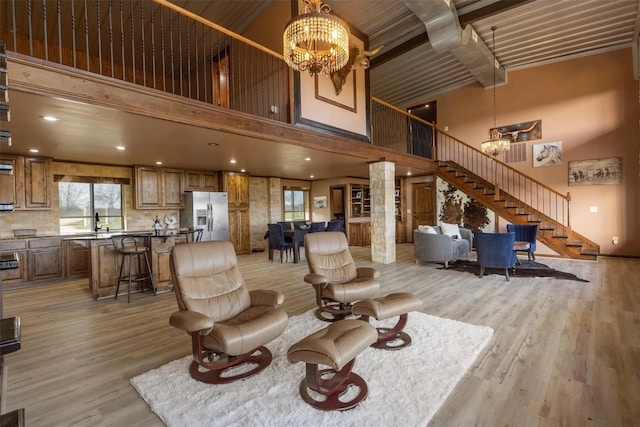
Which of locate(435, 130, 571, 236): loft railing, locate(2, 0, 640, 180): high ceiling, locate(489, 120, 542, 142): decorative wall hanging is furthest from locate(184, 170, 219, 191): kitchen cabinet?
locate(489, 120, 542, 142): decorative wall hanging

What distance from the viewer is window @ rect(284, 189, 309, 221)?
1087 centimetres

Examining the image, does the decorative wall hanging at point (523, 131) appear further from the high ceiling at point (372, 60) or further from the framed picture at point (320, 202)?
the framed picture at point (320, 202)

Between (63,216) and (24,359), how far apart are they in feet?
15.4

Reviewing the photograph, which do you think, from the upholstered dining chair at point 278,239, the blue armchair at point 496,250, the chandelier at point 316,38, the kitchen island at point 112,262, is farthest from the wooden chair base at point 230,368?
the upholstered dining chair at point 278,239

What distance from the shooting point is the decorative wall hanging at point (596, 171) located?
695 centimetres

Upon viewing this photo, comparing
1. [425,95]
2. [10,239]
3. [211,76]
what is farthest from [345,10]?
[10,239]

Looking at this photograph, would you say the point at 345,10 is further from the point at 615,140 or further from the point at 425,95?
the point at 615,140

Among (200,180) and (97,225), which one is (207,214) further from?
(97,225)

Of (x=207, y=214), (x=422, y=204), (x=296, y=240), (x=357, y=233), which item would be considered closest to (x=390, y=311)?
(x=296, y=240)

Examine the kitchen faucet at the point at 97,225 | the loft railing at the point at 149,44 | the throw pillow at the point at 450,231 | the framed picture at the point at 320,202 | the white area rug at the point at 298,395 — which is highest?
the loft railing at the point at 149,44

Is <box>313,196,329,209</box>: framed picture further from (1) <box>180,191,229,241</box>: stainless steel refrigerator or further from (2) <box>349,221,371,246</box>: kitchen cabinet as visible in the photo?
(1) <box>180,191,229,241</box>: stainless steel refrigerator

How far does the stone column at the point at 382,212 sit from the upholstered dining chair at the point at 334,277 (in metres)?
2.94

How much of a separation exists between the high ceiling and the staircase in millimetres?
2727

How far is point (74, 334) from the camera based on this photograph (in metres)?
3.19
